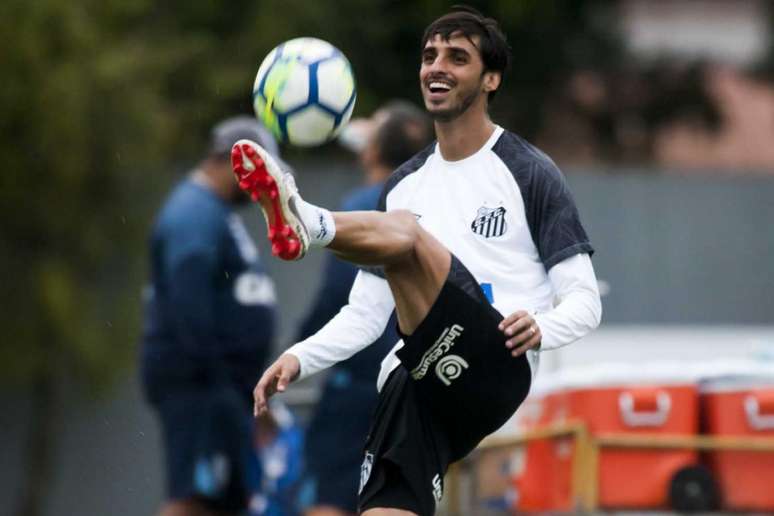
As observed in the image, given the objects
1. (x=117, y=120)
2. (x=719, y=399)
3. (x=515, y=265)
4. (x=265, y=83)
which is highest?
(x=117, y=120)

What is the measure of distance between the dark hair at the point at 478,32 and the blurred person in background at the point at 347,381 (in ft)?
6.01

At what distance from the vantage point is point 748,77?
23906 millimetres

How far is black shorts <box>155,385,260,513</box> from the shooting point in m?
7.91

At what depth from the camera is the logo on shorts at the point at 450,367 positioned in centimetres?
538

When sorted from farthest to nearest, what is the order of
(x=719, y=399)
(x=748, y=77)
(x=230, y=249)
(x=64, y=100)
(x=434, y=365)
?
(x=748, y=77) < (x=64, y=100) < (x=719, y=399) < (x=230, y=249) < (x=434, y=365)

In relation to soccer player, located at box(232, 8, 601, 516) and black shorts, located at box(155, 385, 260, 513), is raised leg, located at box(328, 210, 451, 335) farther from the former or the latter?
black shorts, located at box(155, 385, 260, 513)

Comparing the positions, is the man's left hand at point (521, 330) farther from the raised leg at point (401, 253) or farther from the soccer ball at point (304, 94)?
the soccer ball at point (304, 94)

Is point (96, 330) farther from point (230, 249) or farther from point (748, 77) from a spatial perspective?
point (748, 77)

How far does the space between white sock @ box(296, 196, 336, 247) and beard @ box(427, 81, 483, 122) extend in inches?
30.6

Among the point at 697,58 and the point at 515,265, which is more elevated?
the point at 697,58

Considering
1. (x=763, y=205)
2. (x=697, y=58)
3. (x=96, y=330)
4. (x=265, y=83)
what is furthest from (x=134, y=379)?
(x=697, y=58)

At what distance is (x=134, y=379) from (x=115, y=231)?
1178 millimetres

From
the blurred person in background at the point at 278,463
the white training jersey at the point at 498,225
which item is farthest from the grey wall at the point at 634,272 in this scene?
the white training jersey at the point at 498,225

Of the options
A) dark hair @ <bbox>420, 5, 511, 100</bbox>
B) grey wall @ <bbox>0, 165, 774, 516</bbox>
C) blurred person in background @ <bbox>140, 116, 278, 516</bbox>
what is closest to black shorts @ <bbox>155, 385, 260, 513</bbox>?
blurred person in background @ <bbox>140, 116, 278, 516</bbox>
